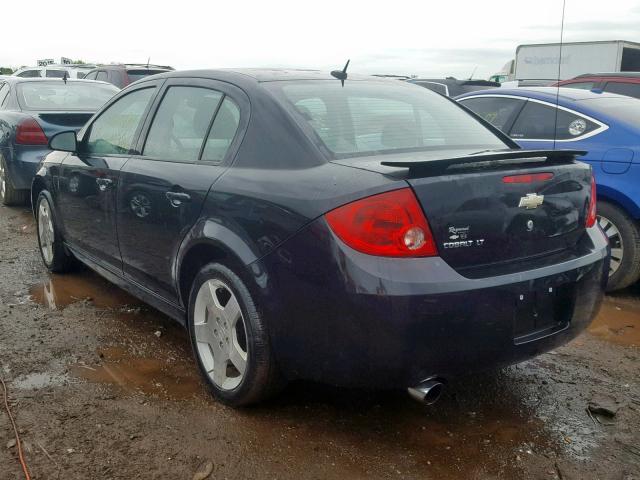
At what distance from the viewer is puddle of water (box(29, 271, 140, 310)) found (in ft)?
16.0

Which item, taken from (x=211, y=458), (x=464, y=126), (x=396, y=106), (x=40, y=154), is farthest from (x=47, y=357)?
(x=40, y=154)

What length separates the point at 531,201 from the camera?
287 centimetres

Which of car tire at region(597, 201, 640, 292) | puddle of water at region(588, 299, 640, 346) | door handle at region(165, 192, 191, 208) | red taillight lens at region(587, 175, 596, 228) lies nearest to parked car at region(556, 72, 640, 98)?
car tire at region(597, 201, 640, 292)

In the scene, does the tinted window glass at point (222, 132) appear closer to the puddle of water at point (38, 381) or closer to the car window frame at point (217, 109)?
the car window frame at point (217, 109)

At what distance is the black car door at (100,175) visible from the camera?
13.6 ft

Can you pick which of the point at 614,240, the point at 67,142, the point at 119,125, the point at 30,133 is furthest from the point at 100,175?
the point at 614,240

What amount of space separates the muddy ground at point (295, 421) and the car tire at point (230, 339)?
0.15 m

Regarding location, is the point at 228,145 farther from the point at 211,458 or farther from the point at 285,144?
the point at 211,458

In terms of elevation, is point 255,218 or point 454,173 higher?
point 454,173

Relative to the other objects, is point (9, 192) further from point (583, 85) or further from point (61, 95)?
point (583, 85)

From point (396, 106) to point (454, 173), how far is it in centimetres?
95

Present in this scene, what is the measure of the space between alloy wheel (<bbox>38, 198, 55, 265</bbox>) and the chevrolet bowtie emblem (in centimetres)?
384

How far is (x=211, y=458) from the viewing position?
9.33 feet

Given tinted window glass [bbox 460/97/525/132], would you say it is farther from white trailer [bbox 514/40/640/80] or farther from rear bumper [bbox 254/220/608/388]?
white trailer [bbox 514/40/640/80]
